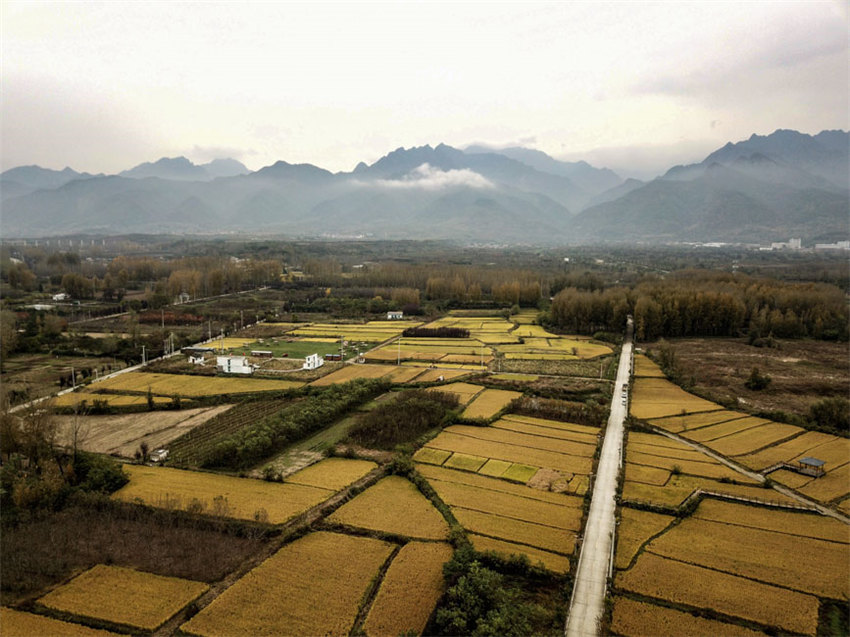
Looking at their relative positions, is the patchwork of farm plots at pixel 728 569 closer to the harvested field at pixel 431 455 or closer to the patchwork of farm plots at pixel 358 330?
the harvested field at pixel 431 455

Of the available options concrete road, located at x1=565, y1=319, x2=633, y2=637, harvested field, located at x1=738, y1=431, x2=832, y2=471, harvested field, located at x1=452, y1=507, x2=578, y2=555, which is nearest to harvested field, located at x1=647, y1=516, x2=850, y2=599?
concrete road, located at x1=565, y1=319, x2=633, y2=637

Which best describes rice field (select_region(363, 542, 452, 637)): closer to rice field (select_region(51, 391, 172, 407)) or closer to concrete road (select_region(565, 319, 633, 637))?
concrete road (select_region(565, 319, 633, 637))

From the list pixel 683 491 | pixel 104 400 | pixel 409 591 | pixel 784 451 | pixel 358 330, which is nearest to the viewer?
pixel 409 591

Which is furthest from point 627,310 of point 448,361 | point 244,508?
point 244,508

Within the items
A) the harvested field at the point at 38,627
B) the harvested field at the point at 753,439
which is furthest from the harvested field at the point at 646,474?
the harvested field at the point at 38,627

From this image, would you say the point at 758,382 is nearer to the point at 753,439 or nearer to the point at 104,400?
the point at 753,439

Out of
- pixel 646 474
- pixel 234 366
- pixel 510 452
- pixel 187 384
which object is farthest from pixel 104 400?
pixel 646 474

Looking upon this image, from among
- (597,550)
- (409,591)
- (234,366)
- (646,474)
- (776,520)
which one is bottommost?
(776,520)

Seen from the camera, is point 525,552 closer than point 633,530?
Yes

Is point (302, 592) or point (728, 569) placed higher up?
point (302, 592)
